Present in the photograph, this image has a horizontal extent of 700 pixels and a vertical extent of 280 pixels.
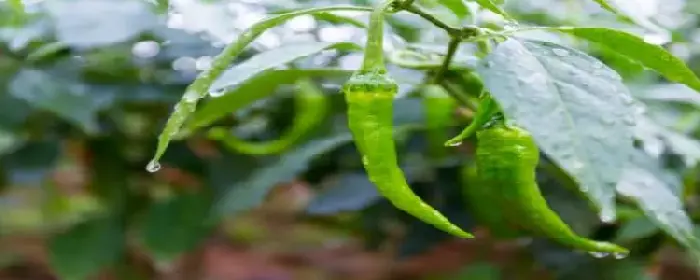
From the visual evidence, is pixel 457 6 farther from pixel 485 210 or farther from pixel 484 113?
pixel 485 210

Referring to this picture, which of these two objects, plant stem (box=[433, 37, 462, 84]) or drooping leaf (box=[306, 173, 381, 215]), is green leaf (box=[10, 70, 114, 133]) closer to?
drooping leaf (box=[306, 173, 381, 215])

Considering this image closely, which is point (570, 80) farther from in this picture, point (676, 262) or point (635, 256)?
point (676, 262)

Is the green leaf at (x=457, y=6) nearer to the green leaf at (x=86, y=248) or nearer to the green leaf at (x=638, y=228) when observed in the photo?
the green leaf at (x=638, y=228)

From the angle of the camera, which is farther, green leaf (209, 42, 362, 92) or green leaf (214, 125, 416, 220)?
green leaf (214, 125, 416, 220)

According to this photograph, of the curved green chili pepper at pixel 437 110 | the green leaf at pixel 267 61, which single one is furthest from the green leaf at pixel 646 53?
the curved green chili pepper at pixel 437 110

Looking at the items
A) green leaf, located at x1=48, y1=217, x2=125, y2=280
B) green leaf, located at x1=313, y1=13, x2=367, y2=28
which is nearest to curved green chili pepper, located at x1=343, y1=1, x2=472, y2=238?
green leaf, located at x1=313, y1=13, x2=367, y2=28

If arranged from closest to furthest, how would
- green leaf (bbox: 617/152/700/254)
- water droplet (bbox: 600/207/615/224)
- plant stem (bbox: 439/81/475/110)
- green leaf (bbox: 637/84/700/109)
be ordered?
1. water droplet (bbox: 600/207/615/224)
2. green leaf (bbox: 617/152/700/254)
3. plant stem (bbox: 439/81/475/110)
4. green leaf (bbox: 637/84/700/109)
